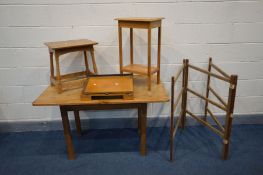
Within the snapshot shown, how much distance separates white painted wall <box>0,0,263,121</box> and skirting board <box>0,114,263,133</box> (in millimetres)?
172

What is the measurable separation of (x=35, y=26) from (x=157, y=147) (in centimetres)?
168

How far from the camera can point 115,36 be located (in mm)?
2348

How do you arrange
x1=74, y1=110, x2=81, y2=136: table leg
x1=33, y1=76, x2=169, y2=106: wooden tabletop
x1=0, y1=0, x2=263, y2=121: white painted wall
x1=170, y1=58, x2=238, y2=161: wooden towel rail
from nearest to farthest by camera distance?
x1=33, y1=76, x2=169, y2=106: wooden tabletop < x1=170, y1=58, x2=238, y2=161: wooden towel rail < x1=0, y1=0, x2=263, y2=121: white painted wall < x1=74, y1=110, x2=81, y2=136: table leg

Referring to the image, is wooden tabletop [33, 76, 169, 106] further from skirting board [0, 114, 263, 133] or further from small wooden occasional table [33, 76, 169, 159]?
skirting board [0, 114, 263, 133]

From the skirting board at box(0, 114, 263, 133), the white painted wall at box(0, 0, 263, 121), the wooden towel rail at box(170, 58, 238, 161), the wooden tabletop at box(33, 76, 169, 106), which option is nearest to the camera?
the wooden tabletop at box(33, 76, 169, 106)

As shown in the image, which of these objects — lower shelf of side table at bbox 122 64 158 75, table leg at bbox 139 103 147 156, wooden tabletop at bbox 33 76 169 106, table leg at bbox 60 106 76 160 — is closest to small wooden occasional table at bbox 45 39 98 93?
wooden tabletop at bbox 33 76 169 106

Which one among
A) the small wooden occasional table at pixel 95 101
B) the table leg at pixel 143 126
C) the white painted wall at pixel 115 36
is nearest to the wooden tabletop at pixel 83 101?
the small wooden occasional table at pixel 95 101

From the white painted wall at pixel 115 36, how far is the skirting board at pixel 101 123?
172 millimetres

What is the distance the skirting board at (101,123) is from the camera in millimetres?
2671

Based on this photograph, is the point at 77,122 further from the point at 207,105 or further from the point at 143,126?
the point at 207,105

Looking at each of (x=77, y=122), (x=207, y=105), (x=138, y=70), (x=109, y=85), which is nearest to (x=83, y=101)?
(x=109, y=85)

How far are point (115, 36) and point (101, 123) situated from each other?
999 millimetres

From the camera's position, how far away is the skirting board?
8.76 ft

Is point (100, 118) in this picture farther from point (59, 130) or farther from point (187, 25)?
point (187, 25)
